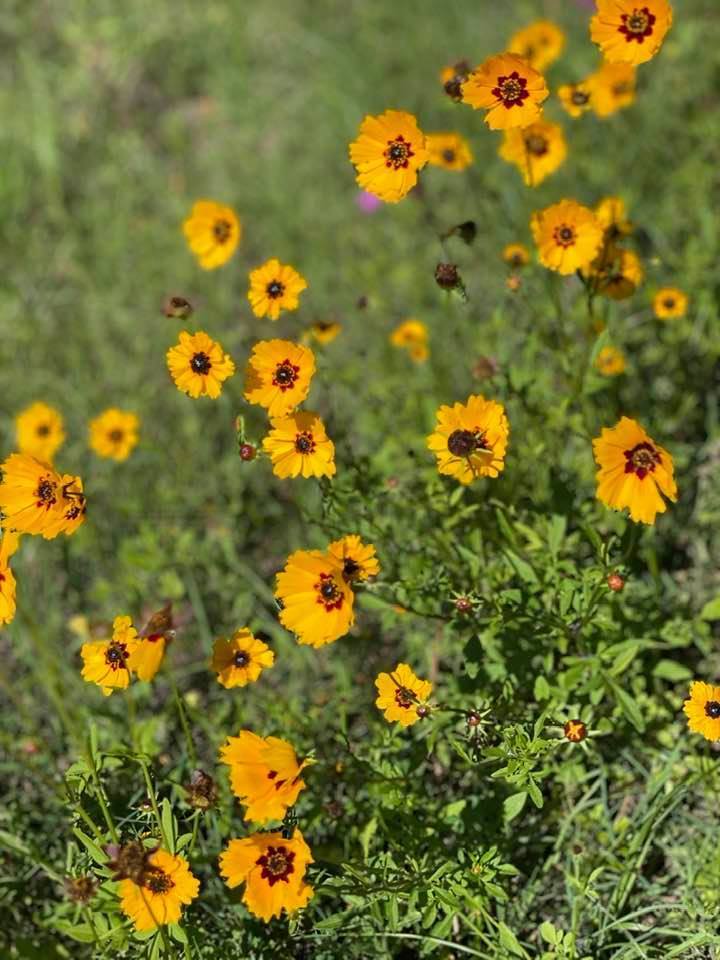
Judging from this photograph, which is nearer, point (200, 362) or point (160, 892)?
point (160, 892)

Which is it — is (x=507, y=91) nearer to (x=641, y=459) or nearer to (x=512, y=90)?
(x=512, y=90)

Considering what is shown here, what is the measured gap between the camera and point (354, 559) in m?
2.07

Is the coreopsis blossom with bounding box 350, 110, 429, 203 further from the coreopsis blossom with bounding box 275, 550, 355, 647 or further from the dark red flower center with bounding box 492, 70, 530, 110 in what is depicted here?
the coreopsis blossom with bounding box 275, 550, 355, 647

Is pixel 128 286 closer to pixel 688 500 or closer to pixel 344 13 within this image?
pixel 344 13

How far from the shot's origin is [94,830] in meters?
2.01

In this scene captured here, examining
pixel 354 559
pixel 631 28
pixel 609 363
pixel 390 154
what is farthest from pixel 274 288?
pixel 609 363

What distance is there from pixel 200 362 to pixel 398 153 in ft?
2.18

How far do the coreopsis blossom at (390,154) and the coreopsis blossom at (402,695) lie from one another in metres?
1.07

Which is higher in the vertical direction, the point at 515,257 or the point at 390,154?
the point at 390,154

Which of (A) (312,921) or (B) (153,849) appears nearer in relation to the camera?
(B) (153,849)

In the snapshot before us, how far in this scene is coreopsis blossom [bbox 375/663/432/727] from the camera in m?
2.12

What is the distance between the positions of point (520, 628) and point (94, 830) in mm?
1076

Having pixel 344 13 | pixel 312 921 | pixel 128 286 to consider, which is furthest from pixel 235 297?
pixel 312 921

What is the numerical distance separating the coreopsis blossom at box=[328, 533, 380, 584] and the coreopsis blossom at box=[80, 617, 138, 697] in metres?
0.48
